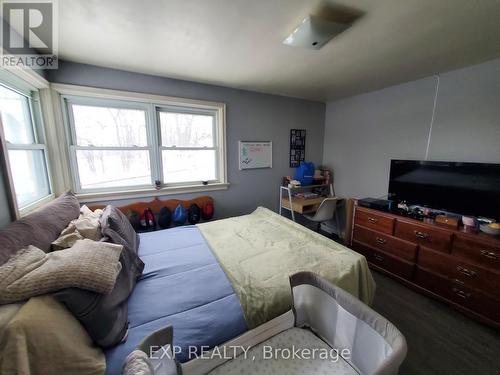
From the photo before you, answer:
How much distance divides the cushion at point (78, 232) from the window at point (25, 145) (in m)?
0.50

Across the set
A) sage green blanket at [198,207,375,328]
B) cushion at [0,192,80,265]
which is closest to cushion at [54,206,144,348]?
cushion at [0,192,80,265]

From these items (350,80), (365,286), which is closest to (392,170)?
(350,80)

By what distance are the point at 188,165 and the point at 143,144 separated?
59cm

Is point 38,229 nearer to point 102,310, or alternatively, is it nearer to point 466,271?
point 102,310

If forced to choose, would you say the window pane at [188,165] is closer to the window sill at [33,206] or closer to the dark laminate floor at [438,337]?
the window sill at [33,206]

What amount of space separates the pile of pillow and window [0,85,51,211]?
63 cm

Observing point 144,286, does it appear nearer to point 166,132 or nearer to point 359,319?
point 359,319

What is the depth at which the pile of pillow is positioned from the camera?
736 mm

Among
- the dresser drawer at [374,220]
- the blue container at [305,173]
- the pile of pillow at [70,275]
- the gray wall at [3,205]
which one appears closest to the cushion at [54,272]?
the pile of pillow at [70,275]

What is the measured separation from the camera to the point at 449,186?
6.50 feet

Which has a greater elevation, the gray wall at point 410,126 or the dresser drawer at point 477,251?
the gray wall at point 410,126

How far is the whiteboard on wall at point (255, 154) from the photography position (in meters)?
2.93

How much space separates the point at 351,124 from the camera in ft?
10.3

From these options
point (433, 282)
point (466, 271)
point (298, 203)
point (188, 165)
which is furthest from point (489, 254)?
point (188, 165)
